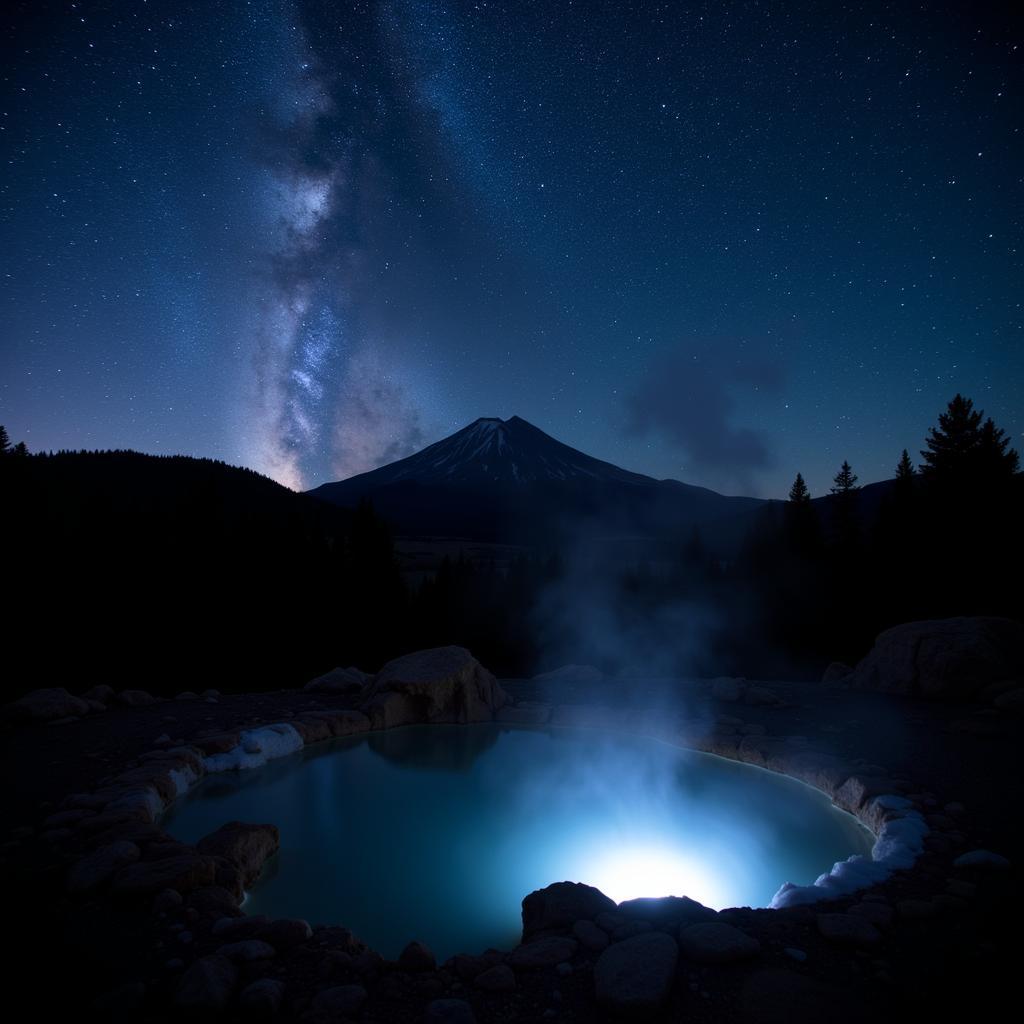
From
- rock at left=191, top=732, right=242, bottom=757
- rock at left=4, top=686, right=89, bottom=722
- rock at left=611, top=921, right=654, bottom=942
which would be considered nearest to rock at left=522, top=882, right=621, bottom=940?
rock at left=611, top=921, right=654, bottom=942

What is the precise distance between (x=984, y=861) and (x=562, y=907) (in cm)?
304

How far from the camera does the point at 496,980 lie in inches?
114

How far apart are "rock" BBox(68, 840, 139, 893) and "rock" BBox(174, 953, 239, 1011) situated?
4.65 ft

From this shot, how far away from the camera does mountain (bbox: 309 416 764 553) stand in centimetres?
10588

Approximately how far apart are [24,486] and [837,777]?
77.0 feet

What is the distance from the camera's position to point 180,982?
2709 mm

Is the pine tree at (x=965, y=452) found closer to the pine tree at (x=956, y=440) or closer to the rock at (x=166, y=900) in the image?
the pine tree at (x=956, y=440)

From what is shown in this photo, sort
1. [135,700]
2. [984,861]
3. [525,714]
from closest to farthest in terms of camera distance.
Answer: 1. [984,861]
2. [135,700]
3. [525,714]

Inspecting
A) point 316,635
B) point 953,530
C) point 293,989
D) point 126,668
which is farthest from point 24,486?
point 953,530

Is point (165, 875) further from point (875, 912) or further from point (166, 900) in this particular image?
point (875, 912)

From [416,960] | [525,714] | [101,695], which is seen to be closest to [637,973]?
[416,960]

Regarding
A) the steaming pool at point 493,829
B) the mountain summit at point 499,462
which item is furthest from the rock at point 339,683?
the mountain summit at point 499,462

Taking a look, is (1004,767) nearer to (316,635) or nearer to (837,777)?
(837,777)

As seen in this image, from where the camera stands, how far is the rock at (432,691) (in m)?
9.48
